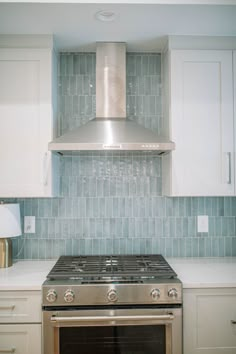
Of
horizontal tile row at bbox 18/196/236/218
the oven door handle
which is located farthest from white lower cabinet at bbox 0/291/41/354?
horizontal tile row at bbox 18/196/236/218

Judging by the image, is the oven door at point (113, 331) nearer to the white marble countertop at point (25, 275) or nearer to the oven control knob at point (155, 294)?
the oven control knob at point (155, 294)

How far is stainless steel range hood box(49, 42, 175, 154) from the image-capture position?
6.16ft

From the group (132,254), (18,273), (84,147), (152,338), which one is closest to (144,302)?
(152,338)

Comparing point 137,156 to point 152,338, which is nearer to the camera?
point 152,338

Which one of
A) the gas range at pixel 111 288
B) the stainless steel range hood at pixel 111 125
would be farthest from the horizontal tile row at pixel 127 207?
the gas range at pixel 111 288

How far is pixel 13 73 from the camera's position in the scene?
2.05 metres

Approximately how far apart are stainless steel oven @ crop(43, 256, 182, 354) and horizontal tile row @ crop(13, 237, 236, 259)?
1.97ft

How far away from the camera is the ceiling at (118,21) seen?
5.76ft

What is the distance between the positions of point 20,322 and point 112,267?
60 cm

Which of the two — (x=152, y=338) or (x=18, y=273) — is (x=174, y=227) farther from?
(x=18, y=273)

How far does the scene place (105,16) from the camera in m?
1.84

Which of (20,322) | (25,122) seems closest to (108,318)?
(20,322)

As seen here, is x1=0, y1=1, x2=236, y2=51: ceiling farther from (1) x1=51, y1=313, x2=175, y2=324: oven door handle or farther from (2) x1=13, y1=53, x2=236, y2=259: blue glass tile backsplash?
(1) x1=51, y1=313, x2=175, y2=324: oven door handle

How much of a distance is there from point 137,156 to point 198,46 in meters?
0.86
